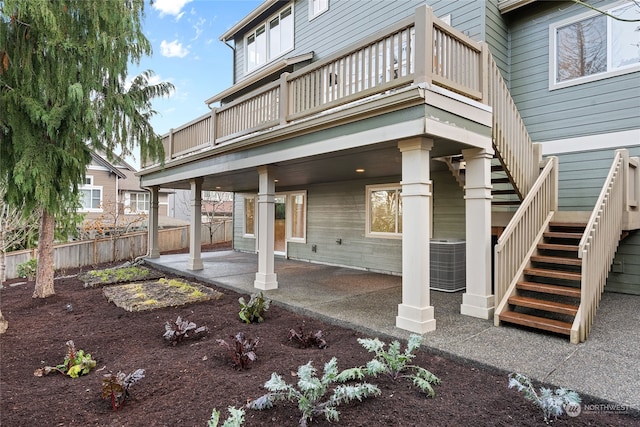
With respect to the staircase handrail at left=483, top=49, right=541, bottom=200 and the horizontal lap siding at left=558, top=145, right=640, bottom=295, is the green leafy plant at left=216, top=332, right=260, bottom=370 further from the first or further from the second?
the horizontal lap siding at left=558, top=145, right=640, bottom=295

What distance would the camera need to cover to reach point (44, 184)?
5.15 meters

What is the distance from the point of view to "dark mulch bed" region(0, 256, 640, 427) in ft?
8.20

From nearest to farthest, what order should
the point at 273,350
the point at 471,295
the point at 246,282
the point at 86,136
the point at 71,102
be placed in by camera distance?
the point at 273,350 < the point at 471,295 < the point at 71,102 < the point at 86,136 < the point at 246,282

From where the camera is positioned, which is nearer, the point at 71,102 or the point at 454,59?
the point at 454,59

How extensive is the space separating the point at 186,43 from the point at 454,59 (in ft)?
35.9

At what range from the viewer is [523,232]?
473cm

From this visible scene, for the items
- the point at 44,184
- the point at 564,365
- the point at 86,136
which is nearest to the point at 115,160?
the point at 86,136

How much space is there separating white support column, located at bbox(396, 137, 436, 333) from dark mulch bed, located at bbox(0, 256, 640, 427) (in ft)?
2.01

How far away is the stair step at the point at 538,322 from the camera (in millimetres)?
3785

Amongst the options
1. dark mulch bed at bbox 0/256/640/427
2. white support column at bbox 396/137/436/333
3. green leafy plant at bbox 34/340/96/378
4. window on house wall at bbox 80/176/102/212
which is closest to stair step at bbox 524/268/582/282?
white support column at bbox 396/137/436/333

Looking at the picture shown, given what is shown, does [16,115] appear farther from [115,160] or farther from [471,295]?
[471,295]

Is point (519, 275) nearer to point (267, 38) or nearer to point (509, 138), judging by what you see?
point (509, 138)

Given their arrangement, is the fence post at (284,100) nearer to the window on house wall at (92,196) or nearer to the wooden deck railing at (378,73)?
the wooden deck railing at (378,73)

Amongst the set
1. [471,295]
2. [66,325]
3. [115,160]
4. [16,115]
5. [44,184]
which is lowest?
[66,325]
